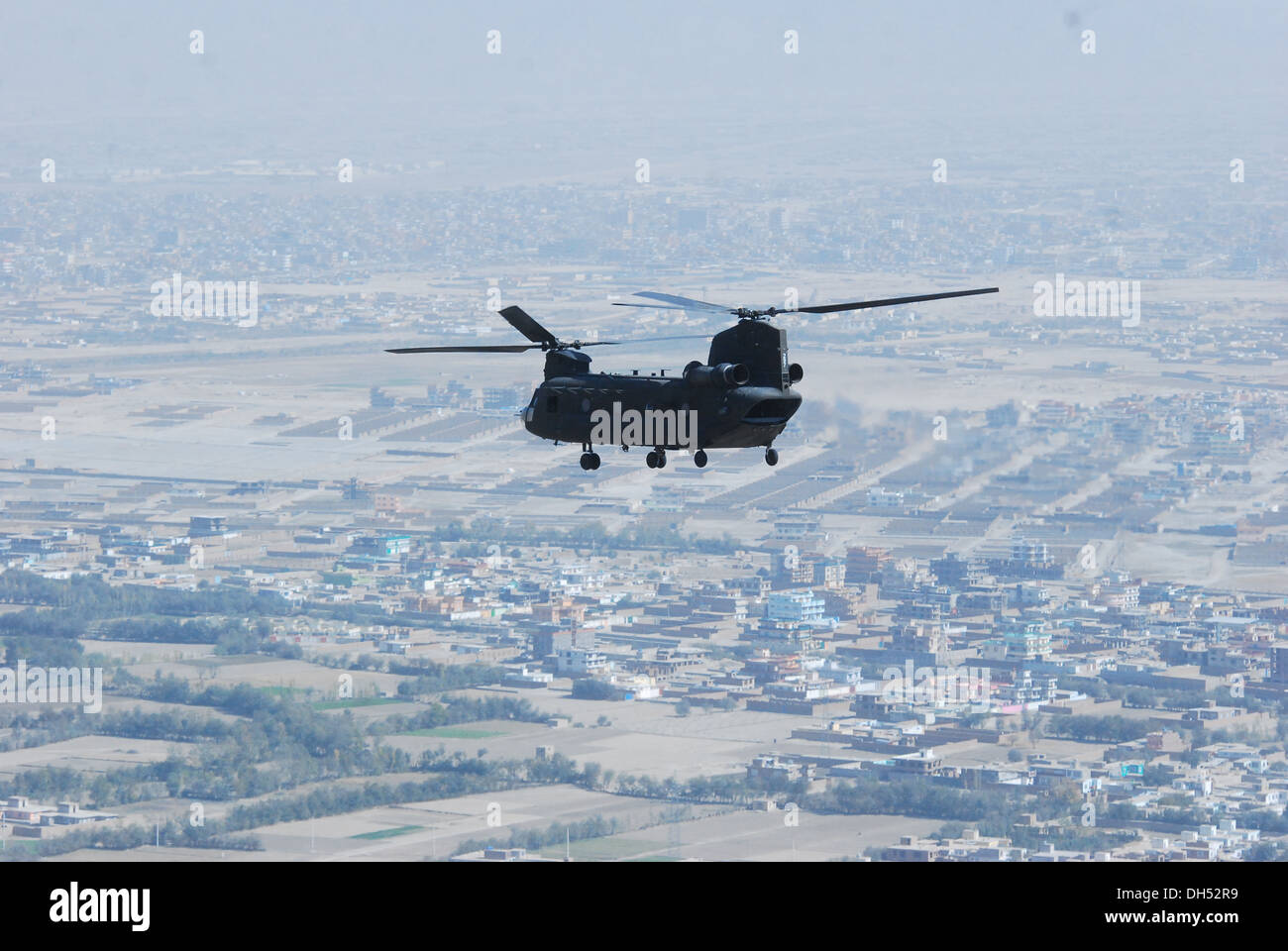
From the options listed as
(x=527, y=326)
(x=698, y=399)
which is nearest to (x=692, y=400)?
(x=698, y=399)

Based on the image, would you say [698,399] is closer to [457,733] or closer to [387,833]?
[387,833]

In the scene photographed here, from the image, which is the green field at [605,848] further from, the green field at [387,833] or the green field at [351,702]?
the green field at [351,702]

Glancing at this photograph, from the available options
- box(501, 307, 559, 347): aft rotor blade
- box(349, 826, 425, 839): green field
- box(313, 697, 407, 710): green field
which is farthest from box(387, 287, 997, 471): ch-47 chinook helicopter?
box(313, 697, 407, 710): green field

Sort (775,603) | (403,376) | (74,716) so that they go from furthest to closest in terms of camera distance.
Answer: (403,376) → (775,603) → (74,716)

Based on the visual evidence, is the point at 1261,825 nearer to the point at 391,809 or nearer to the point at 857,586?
the point at 391,809

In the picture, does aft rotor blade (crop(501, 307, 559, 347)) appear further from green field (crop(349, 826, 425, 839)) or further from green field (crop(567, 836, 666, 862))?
green field (crop(349, 826, 425, 839))
